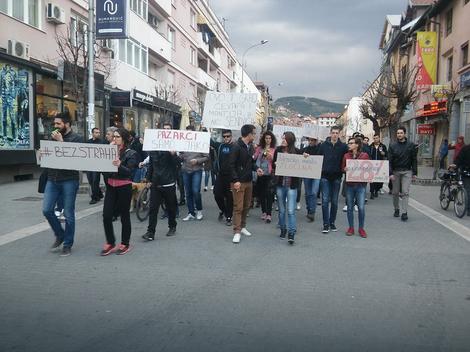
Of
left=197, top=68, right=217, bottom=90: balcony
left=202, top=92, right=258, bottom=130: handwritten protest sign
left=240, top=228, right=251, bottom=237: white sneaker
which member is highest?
left=197, top=68, right=217, bottom=90: balcony

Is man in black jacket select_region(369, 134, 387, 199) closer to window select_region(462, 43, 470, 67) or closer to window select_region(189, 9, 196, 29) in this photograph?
window select_region(462, 43, 470, 67)

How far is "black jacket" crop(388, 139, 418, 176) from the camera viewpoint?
33.6ft

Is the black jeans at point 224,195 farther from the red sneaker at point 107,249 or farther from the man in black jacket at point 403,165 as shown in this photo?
the man in black jacket at point 403,165

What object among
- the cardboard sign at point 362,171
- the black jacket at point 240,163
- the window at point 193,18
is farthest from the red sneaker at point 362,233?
the window at point 193,18

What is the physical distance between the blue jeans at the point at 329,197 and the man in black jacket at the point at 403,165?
2.08 metres

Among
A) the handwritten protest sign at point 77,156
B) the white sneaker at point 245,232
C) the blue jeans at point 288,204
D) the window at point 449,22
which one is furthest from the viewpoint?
the window at point 449,22

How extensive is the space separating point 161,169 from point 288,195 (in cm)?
213

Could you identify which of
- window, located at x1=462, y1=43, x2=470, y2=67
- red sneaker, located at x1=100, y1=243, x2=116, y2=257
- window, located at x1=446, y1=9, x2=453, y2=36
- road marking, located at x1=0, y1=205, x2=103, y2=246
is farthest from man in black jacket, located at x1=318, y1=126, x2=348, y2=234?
window, located at x1=446, y1=9, x2=453, y2=36

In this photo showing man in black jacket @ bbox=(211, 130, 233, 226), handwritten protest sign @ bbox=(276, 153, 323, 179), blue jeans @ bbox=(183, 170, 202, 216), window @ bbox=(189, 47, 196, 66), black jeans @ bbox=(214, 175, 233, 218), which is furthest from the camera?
window @ bbox=(189, 47, 196, 66)

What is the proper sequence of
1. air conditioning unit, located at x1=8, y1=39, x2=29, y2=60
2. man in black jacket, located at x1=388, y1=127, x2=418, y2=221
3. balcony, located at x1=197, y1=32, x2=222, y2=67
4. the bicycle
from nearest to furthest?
1. man in black jacket, located at x1=388, y1=127, x2=418, y2=221
2. the bicycle
3. air conditioning unit, located at x1=8, y1=39, x2=29, y2=60
4. balcony, located at x1=197, y1=32, x2=222, y2=67

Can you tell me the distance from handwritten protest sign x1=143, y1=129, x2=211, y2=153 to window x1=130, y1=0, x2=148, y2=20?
1893 centimetres

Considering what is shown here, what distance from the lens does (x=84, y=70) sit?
1550cm

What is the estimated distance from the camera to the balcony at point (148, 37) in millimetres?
25669

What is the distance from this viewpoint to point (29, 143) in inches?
664
